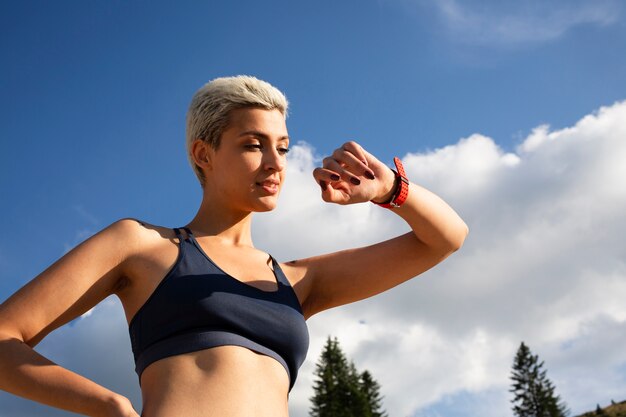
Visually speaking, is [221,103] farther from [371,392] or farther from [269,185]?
[371,392]

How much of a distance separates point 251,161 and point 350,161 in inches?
19.6

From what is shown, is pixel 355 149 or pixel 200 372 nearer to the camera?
pixel 200 372

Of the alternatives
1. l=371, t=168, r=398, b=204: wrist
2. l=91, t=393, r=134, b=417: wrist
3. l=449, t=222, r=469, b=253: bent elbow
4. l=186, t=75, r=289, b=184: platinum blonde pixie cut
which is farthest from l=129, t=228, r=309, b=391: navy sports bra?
l=449, t=222, r=469, b=253: bent elbow

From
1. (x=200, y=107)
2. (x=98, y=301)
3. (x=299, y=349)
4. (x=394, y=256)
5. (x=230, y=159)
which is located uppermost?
(x=200, y=107)

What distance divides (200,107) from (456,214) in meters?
1.55

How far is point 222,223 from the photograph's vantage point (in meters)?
3.94

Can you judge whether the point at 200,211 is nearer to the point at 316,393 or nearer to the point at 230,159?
the point at 230,159

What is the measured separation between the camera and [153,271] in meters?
→ 3.49

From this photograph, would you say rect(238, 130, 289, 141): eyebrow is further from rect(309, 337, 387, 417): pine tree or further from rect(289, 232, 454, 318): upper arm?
rect(309, 337, 387, 417): pine tree

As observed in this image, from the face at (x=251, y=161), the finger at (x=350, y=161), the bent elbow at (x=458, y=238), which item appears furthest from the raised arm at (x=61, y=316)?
the bent elbow at (x=458, y=238)

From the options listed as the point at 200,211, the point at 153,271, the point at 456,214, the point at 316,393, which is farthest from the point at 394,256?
the point at 316,393

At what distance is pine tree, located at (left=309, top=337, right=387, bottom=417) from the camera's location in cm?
5928

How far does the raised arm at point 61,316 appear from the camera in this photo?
9.86 feet

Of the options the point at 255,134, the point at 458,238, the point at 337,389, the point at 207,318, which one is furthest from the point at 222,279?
the point at 337,389
